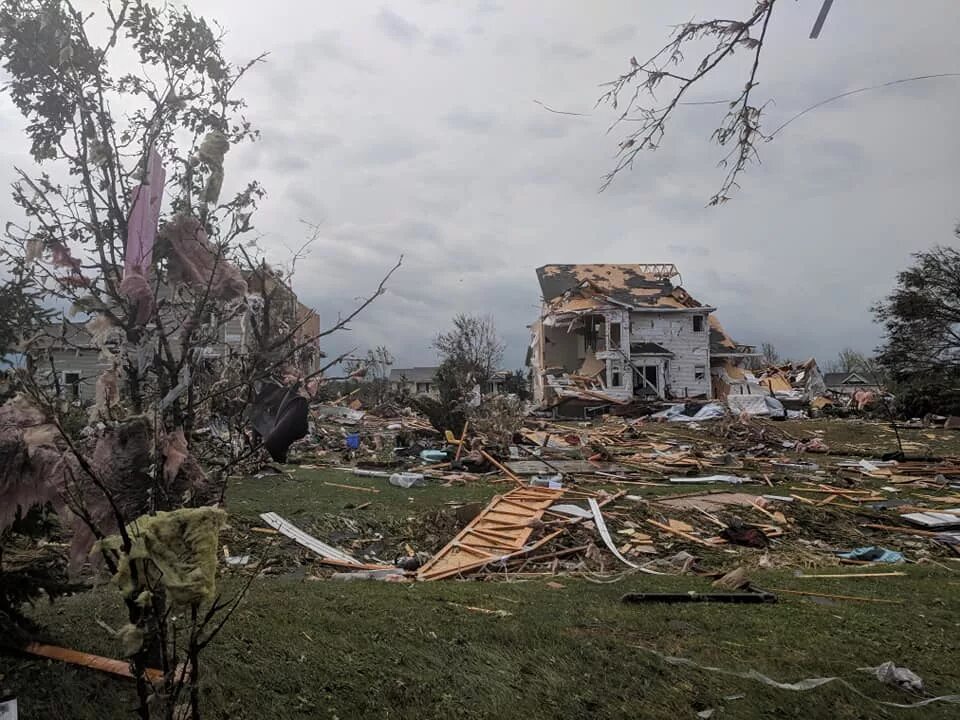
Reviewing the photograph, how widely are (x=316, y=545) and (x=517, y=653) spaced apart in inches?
186

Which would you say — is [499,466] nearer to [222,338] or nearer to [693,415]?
[222,338]

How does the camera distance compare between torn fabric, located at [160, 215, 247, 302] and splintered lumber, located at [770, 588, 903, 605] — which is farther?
splintered lumber, located at [770, 588, 903, 605]

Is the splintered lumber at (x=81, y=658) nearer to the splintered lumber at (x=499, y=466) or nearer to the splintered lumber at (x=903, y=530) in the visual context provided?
the splintered lumber at (x=499, y=466)

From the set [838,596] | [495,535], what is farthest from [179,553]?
[495,535]

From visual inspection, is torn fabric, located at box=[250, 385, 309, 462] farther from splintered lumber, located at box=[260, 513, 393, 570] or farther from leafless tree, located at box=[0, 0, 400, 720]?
splintered lumber, located at box=[260, 513, 393, 570]

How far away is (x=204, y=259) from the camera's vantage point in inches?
124

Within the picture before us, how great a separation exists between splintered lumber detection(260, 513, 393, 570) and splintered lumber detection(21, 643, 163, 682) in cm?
411

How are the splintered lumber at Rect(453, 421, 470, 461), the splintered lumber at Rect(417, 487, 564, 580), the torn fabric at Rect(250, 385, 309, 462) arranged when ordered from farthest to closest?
1. the splintered lumber at Rect(453, 421, 470, 461)
2. the splintered lumber at Rect(417, 487, 564, 580)
3. the torn fabric at Rect(250, 385, 309, 462)

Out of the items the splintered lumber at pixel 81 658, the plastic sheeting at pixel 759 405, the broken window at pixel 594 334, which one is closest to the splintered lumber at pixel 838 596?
the splintered lumber at pixel 81 658

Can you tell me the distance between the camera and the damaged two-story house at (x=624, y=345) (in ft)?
122

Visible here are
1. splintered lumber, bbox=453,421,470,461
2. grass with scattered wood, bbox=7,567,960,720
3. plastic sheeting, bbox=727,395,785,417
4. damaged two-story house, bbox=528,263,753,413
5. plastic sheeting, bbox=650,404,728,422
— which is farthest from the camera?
damaged two-story house, bbox=528,263,753,413

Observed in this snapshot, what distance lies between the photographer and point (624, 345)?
122ft

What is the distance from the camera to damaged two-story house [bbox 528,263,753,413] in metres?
37.2

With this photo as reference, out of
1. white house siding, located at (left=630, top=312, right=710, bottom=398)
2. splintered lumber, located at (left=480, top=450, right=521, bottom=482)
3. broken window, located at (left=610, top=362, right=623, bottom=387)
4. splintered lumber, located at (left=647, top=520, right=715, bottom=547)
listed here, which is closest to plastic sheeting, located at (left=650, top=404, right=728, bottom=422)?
broken window, located at (left=610, top=362, right=623, bottom=387)
